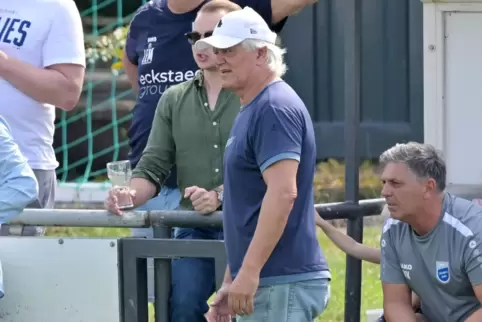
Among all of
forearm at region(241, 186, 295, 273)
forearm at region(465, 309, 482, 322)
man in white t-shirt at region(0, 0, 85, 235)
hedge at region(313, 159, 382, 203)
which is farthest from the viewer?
hedge at region(313, 159, 382, 203)

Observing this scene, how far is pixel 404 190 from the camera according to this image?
445 cm

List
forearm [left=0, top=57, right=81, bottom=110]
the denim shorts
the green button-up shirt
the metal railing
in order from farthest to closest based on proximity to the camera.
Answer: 1. forearm [left=0, top=57, right=81, bottom=110]
2. the green button-up shirt
3. the metal railing
4. the denim shorts

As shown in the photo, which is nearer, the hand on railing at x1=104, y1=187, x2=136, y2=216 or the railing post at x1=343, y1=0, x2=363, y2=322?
the hand on railing at x1=104, y1=187, x2=136, y2=216

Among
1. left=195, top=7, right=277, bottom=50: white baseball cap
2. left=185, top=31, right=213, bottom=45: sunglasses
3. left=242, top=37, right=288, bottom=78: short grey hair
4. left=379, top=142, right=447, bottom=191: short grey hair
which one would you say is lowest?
left=379, top=142, right=447, bottom=191: short grey hair

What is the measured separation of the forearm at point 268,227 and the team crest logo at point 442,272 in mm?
756

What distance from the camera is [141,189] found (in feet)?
15.7

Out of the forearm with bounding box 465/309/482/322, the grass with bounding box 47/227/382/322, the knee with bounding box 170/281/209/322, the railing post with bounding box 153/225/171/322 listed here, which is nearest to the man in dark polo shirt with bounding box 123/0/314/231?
the railing post with bounding box 153/225/171/322

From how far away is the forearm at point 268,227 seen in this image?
3.91 meters

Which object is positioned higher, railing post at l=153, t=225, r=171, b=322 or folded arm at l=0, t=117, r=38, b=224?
folded arm at l=0, t=117, r=38, b=224

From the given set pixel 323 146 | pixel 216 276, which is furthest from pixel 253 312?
pixel 323 146

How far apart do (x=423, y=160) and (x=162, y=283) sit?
1.04m

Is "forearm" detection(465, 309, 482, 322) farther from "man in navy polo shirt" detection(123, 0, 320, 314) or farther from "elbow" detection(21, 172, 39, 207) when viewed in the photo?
"elbow" detection(21, 172, 39, 207)

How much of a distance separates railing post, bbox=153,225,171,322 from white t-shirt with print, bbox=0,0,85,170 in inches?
31.3

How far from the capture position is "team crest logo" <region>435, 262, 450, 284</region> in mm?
4422
